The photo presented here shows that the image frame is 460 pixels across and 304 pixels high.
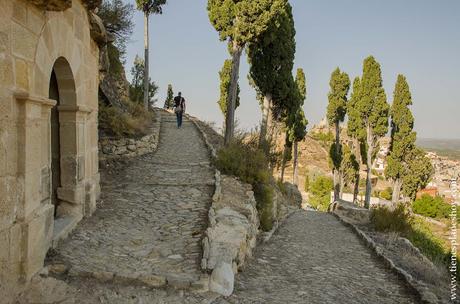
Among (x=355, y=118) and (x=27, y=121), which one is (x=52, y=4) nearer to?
(x=27, y=121)

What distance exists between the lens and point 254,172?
358 inches

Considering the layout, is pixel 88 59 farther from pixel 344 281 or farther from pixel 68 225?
pixel 344 281

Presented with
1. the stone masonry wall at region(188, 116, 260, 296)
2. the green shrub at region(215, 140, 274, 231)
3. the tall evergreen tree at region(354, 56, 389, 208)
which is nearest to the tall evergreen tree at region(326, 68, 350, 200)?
the tall evergreen tree at region(354, 56, 389, 208)

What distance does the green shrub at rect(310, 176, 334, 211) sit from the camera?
33.3m

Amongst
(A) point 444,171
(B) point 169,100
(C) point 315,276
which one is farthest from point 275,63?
(B) point 169,100

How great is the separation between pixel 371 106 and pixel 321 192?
1469cm

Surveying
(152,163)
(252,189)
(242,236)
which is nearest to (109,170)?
(152,163)

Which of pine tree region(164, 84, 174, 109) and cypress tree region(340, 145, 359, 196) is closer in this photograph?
cypress tree region(340, 145, 359, 196)

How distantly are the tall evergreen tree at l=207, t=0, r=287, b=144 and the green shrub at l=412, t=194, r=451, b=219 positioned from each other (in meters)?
19.6

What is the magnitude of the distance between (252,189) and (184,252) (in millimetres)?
4365

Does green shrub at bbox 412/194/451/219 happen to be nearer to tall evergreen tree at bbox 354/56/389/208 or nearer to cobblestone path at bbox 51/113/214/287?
tall evergreen tree at bbox 354/56/389/208

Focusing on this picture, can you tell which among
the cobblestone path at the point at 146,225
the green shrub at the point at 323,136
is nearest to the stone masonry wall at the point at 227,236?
the cobblestone path at the point at 146,225

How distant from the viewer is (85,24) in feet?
19.1

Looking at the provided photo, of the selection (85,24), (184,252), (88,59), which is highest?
(85,24)
